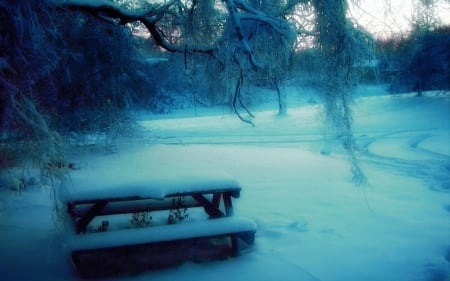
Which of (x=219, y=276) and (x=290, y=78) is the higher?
(x=290, y=78)

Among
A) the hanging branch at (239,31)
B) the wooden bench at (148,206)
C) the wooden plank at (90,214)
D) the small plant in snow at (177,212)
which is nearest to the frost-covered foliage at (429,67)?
the small plant in snow at (177,212)

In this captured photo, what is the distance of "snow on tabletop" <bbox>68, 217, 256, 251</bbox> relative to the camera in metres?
3.58

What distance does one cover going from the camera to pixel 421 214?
5742mm

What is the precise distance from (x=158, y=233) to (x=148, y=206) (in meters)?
0.51

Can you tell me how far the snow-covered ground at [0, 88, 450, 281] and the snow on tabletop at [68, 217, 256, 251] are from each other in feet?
1.24

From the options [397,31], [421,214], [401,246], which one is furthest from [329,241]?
[397,31]

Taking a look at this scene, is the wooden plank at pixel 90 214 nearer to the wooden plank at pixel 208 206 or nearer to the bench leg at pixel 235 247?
the wooden plank at pixel 208 206

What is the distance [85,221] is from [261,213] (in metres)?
2.72

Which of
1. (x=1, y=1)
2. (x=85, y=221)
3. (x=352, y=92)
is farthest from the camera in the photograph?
(x=352, y=92)

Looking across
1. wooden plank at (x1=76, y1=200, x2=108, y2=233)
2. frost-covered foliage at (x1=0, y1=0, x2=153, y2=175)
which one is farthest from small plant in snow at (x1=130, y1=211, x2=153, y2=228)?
frost-covered foliage at (x1=0, y1=0, x2=153, y2=175)

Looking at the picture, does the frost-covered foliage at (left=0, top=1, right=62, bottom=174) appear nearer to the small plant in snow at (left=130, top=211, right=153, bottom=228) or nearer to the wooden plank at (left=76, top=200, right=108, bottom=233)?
the wooden plank at (left=76, top=200, right=108, bottom=233)

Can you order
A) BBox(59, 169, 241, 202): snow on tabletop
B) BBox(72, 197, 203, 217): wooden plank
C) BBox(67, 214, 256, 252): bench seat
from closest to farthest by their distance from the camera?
BBox(67, 214, 256, 252): bench seat, BBox(59, 169, 241, 202): snow on tabletop, BBox(72, 197, 203, 217): wooden plank

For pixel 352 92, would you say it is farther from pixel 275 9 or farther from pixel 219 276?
pixel 219 276

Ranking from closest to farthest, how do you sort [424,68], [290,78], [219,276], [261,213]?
[219,276]
[290,78]
[261,213]
[424,68]
